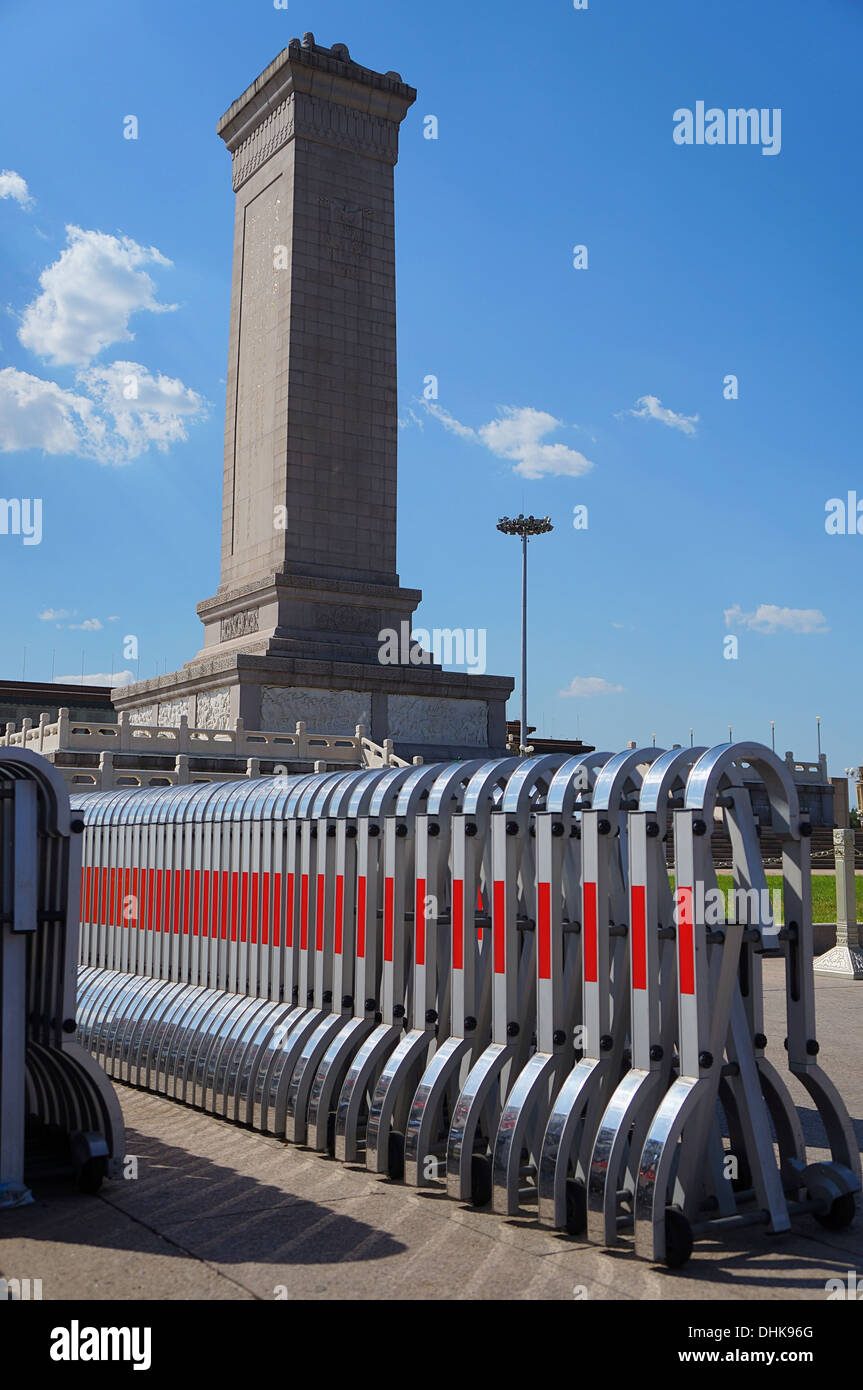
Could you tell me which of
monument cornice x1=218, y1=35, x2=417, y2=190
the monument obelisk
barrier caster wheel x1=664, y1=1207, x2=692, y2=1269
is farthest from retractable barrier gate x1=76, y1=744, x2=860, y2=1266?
monument cornice x1=218, y1=35, x2=417, y2=190

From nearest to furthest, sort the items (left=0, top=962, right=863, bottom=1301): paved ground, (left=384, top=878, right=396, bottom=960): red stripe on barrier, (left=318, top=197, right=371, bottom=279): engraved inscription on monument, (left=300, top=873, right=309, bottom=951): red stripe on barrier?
(left=0, top=962, right=863, bottom=1301): paved ground → (left=384, top=878, right=396, bottom=960): red stripe on barrier → (left=300, top=873, right=309, bottom=951): red stripe on barrier → (left=318, top=197, right=371, bottom=279): engraved inscription on monument

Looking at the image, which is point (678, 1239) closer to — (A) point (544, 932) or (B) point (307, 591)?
(A) point (544, 932)

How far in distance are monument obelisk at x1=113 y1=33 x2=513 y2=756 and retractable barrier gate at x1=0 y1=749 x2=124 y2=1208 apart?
24.1 metres

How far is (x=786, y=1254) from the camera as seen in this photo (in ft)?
17.2

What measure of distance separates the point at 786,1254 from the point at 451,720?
27866 millimetres

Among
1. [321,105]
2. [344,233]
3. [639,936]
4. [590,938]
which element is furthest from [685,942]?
[321,105]

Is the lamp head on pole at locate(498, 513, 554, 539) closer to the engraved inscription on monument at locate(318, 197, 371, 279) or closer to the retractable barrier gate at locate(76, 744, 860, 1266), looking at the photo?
the engraved inscription on monument at locate(318, 197, 371, 279)

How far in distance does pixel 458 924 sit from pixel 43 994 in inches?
84.2

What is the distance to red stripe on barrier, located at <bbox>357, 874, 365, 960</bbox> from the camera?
281 inches

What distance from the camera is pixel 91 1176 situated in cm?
611

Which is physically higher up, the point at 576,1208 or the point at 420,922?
the point at 420,922

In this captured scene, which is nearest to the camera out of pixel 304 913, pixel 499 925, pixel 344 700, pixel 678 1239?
pixel 678 1239
